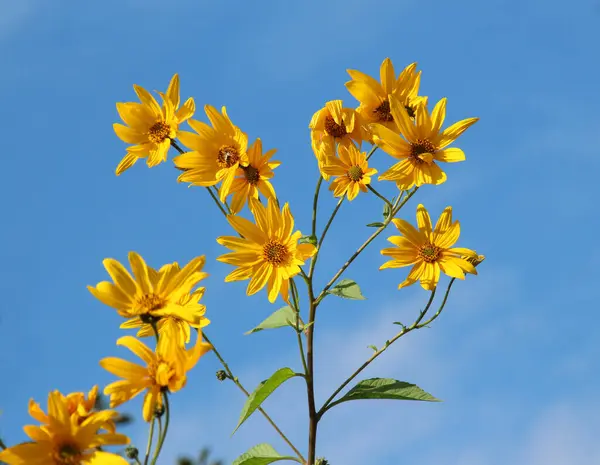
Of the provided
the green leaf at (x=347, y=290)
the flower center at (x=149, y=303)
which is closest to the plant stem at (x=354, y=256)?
the green leaf at (x=347, y=290)

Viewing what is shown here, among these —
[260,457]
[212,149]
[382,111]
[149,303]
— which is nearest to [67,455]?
[149,303]

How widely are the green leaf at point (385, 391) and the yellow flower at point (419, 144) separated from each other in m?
0.82

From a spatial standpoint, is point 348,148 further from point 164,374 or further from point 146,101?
point 164,374

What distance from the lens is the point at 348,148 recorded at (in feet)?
11.4

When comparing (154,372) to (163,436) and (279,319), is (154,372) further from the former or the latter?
(279,319)

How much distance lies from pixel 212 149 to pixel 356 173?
1.99ft

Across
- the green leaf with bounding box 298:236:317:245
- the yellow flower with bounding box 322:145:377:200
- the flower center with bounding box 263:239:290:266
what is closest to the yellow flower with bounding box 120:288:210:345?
the flower center with bounding box 263:239:290:266

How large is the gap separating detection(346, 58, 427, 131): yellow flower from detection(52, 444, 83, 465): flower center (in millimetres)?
2011

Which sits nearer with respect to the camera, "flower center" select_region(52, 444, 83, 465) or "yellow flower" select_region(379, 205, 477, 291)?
"flower center" select_region(52, 444, 83, 465)

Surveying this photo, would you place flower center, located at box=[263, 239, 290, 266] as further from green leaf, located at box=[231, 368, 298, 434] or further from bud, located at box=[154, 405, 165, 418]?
bud, located at box=[154, 405, 165, 418]

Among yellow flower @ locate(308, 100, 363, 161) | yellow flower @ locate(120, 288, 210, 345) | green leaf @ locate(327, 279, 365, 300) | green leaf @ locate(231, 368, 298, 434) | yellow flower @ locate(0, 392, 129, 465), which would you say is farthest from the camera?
yellow flower @ locate(308, 100, 363, 161)

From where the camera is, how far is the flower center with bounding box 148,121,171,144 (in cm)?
343

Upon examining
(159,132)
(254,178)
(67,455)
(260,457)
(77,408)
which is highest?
(159,132)

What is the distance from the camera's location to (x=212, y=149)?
3.27m
